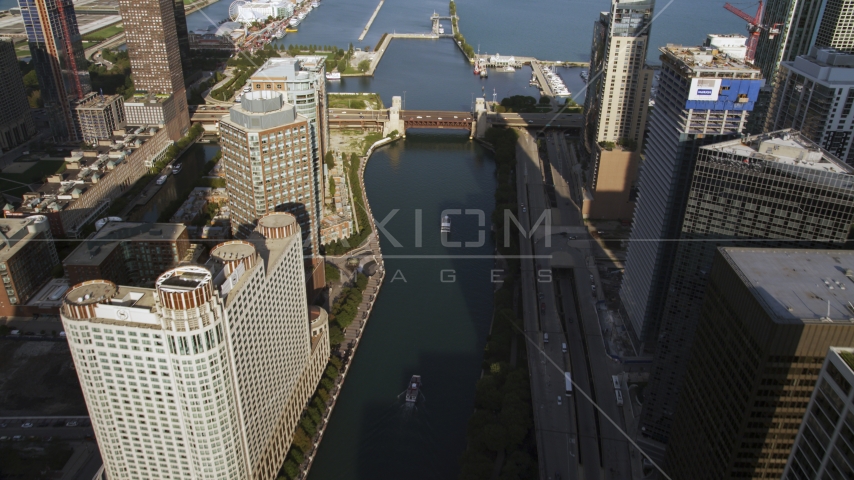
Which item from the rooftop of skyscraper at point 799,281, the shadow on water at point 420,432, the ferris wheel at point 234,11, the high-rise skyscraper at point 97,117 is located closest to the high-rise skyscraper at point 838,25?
the shadow on water at point 420,432

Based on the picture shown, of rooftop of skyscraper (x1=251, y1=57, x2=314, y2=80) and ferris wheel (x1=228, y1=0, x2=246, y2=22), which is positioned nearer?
rooftop of skyscraper (x1=251, y1=57, x2=314, y2=80)

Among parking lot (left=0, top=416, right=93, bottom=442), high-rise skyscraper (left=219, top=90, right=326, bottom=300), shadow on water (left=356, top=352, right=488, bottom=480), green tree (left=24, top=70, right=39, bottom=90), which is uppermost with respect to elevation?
high-rise skyscraper (left=219, top=90, right=326, bottom=300)

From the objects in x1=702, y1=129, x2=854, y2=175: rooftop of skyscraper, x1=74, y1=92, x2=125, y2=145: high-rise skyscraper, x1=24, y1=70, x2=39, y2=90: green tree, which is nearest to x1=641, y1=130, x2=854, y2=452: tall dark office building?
x1=702, y1=129, x2=854, y2=175: rooftop of skyscraper

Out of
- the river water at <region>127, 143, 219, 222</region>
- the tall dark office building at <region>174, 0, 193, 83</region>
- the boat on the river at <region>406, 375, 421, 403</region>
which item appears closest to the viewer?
the boat on the river at <region>406, 375, 421, 403</region>

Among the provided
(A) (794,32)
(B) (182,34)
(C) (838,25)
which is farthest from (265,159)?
(B) (182,34)

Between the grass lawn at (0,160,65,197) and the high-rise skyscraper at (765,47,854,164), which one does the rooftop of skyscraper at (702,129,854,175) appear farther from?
the grass lawn at (0,160,65,197)

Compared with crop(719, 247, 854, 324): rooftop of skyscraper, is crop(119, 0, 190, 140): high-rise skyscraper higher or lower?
lower

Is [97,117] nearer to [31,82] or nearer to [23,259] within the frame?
[23,259]
